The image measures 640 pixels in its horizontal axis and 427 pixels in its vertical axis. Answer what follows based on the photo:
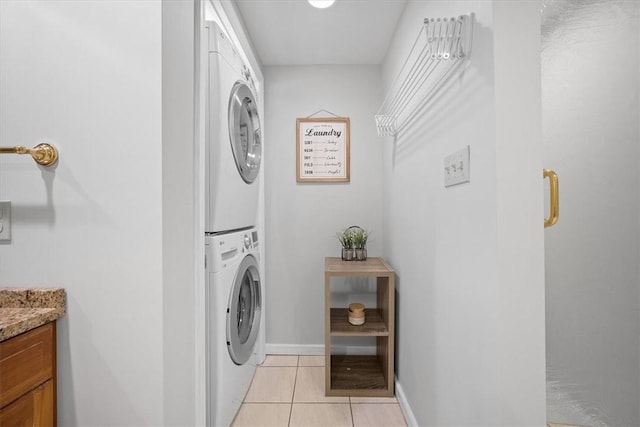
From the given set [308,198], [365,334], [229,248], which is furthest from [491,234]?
[308,198]

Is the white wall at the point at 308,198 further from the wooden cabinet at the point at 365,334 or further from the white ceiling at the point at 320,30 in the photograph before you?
the wooden cabinet at the point at 365,334

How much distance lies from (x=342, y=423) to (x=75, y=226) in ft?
5.60

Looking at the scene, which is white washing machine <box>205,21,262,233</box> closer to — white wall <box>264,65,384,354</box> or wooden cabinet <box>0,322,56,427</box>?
white wall <box>264,65,384,354</box>

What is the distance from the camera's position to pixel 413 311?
172 cm

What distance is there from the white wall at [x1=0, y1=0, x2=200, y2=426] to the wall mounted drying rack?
0.90 metres

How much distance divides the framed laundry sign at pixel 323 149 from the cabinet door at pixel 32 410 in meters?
2.03

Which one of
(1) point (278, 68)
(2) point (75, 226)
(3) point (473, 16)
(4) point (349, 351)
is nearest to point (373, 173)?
(1) point (278, 68)

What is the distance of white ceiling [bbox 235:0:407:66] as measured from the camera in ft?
6.29

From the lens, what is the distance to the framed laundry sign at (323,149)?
105 inches

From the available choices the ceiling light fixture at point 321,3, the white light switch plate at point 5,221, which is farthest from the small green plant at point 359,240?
the white light switch plate at point 5,221

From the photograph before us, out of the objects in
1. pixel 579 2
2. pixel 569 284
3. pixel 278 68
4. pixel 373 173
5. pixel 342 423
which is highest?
pixel 278 68

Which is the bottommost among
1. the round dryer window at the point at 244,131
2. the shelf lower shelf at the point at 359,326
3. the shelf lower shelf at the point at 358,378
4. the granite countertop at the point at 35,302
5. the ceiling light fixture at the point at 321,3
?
the shelf lower shelf at the point at 358,378

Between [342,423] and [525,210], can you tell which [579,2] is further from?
[342,423]

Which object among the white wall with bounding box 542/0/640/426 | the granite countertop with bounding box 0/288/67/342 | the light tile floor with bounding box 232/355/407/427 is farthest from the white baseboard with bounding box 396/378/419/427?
the granite countertop with bounding box 0/288/67/342
